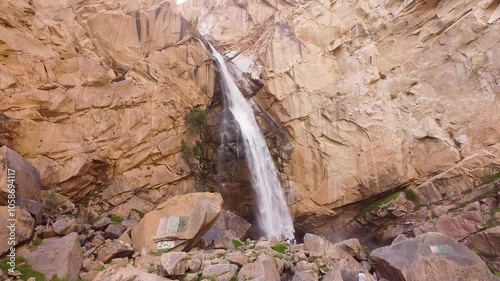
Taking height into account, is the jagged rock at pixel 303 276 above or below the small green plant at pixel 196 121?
below

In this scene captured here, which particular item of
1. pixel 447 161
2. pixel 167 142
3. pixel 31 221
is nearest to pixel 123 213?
pixel 167 142

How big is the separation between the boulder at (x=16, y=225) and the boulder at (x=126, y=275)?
3.35 metres

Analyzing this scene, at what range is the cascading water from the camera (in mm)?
23156

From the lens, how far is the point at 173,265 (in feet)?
35.7

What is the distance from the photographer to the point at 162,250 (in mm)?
13406

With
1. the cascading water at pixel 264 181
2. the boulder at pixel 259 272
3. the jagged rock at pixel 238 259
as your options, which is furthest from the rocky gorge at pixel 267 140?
the cascading water at pixel 264 181

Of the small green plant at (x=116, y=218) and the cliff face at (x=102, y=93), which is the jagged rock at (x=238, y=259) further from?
the cliff face at (x=102, y=93)

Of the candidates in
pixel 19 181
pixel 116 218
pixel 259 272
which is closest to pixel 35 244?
pixel 19 181

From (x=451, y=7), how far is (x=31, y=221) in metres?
24.2

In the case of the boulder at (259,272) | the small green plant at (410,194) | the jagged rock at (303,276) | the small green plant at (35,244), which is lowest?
the jagged rock at (303,276)

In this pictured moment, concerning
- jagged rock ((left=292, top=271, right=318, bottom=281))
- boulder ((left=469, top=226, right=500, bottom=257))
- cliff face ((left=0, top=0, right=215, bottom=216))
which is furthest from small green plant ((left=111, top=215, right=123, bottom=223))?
boulder ((left=469, top=226, right=500, bottom=257))

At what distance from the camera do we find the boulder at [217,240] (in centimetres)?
1527

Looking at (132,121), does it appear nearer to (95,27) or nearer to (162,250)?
(95,27)

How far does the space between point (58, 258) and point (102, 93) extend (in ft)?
34.7
